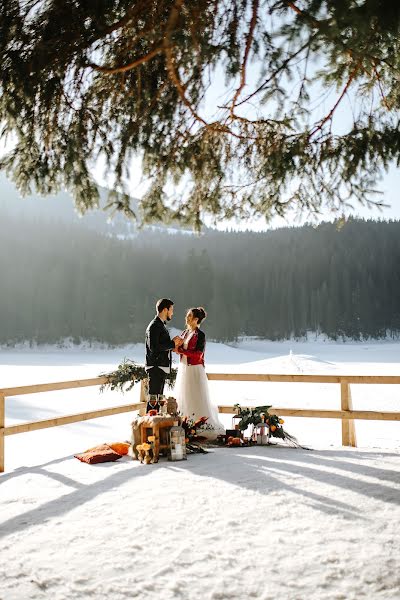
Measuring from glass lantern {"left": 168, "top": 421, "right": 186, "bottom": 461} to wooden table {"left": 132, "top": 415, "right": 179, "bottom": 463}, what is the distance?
0.13m

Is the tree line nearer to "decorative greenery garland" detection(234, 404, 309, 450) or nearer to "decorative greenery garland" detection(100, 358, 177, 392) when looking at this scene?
"decorative greenery garland" detection(100, 358, 177, 392)

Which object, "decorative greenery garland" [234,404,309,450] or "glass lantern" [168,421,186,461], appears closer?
"glass lantern" [168,421,186,461]

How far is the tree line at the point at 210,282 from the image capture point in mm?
69062

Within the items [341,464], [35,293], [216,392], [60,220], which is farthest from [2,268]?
[341,464]

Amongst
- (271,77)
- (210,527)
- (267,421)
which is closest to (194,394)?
(267,421)

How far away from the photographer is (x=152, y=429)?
233 inches

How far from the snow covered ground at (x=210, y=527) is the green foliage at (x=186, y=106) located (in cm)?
226

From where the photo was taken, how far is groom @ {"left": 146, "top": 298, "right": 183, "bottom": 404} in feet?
21.5

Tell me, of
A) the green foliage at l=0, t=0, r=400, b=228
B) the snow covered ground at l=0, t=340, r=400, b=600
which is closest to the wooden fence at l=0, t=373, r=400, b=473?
the snow covered ground at l=0, t=340, r=400, b=600

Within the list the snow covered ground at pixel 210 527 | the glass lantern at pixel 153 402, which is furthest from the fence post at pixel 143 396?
the snow covered ground at pixel 210 527

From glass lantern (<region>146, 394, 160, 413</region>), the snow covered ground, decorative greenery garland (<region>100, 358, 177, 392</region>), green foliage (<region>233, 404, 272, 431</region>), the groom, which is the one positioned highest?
the groom

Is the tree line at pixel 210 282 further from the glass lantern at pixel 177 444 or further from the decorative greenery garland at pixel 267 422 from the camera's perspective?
the glass lantern at pixel 177 444

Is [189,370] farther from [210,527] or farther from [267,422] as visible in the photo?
[210,527]

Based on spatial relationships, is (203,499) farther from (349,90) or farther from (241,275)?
(241,275)
